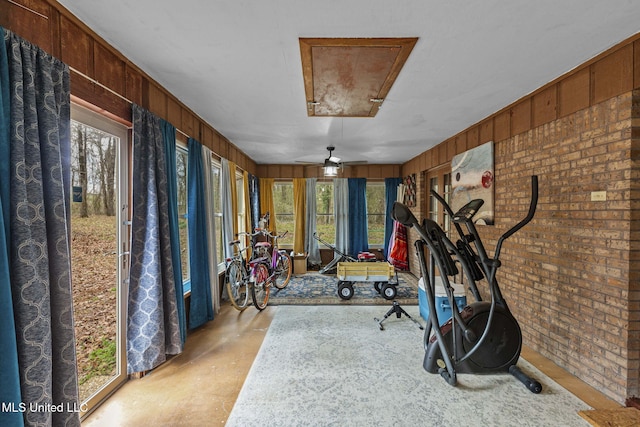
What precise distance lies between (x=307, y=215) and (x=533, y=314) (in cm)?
470

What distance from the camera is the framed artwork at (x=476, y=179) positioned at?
329 cm

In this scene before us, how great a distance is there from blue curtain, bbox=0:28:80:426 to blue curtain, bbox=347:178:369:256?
5.57 m

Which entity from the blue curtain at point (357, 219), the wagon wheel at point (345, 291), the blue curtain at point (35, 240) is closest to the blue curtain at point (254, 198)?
the blue curtain at point (357, 219)

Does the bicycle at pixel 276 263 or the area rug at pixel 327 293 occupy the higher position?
the bicycle at pixel 276 263

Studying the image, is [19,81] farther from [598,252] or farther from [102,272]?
[598,252]

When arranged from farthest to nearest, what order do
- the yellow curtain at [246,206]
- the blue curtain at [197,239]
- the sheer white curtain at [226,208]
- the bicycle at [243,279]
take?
the yellow curtain at [246,206]
the sheer white curtain at [226,208]
the bicycle at [243,279]
the blue curtain at [197,239]

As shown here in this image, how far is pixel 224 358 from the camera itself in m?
2.60

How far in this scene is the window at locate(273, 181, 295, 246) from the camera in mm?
6891

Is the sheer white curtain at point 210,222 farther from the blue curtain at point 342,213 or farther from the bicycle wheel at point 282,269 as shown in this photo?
the blue curtain at point 342,213

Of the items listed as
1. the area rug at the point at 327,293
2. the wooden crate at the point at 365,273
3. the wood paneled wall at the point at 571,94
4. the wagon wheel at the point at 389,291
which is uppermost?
the wood paneled wall at the point at 571,94

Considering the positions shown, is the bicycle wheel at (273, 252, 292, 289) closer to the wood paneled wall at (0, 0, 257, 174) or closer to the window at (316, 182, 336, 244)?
the window at (316, 182, 336, 244)

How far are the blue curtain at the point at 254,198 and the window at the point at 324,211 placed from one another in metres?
1.46

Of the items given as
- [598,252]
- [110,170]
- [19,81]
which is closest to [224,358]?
[110,170]

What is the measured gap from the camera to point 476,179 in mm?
3576
